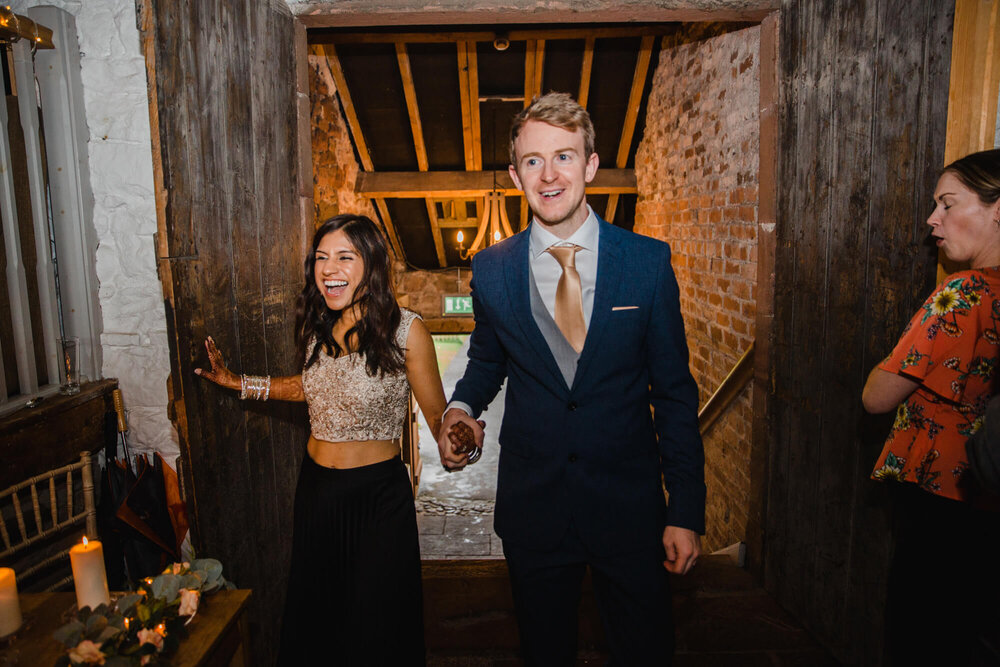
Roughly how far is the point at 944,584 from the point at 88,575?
1.99 meters

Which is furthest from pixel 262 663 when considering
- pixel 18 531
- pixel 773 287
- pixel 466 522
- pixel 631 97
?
pixel 631 97

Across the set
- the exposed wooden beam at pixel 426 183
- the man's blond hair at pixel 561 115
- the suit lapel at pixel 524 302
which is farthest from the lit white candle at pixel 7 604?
the exposed wooden beam at pixel 426 183

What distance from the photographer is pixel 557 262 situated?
5.42 ft

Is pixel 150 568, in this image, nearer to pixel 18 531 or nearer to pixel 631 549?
pixel 18 531

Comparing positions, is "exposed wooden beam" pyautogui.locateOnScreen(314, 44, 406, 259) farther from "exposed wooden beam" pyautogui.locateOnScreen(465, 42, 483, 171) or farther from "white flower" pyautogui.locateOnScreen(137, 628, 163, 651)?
"white flower" pyautogui.locateOnScreen(137, 628, 163, 651)

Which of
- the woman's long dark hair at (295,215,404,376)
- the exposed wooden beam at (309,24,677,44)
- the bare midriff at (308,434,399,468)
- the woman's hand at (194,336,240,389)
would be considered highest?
the exposed wooden beam at (309,24,677,44)

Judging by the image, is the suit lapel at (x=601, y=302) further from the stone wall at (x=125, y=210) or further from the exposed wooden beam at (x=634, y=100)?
the exposed wooden beam at (x=634, y=100)

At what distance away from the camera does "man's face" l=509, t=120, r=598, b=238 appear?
61.6 inches

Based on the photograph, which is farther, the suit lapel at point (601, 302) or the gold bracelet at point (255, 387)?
the gold bracelet at point (255, 387)

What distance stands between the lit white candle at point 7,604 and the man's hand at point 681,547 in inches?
57.6

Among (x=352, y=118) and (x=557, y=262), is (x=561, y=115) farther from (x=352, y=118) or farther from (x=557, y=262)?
(x=352, y=118)

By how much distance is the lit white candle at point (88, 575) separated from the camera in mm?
1347

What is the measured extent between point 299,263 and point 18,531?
1.27 meters

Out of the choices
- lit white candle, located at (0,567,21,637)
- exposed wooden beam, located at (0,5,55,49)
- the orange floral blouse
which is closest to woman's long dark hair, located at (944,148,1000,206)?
the orange floral blouse
